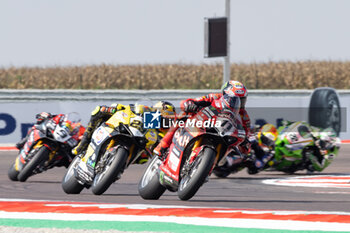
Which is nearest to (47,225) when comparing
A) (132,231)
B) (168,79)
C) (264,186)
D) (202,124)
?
(132,231)

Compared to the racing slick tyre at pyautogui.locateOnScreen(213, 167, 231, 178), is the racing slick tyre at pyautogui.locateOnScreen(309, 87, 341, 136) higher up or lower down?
lower down

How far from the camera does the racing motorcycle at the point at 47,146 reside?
11594 mm

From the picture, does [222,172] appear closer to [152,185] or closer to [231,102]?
[152,185]

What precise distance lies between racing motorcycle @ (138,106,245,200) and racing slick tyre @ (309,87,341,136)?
11972 millimetres

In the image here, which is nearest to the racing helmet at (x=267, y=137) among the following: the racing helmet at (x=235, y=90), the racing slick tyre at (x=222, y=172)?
the racing slick tyre at (x=222, y=172)

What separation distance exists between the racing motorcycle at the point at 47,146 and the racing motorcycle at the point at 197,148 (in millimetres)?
3485

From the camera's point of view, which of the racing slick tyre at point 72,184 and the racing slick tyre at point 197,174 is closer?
the racing slick tyre at point 197,174

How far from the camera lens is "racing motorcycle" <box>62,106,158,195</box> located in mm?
9000

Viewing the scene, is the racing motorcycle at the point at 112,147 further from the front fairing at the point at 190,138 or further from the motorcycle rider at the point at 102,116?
the front fairing at the point at 190,138

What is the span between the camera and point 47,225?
645 cm

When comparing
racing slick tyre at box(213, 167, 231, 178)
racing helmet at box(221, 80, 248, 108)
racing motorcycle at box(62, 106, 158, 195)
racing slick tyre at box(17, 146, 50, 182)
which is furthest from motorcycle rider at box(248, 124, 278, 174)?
racing helmet at box(221, 80, 248, 108)

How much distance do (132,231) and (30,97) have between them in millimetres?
14540

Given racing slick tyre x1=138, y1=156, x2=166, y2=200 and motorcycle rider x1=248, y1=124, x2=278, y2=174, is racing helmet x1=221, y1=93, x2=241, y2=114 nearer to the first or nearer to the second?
racing slick tyre x1=138, y1=156, x2=166, y2=200

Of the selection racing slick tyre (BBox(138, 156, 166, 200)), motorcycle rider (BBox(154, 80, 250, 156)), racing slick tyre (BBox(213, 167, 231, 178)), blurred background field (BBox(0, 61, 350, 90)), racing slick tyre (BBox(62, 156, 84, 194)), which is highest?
motorcycle rider (BBox(154, 80, 250, 156))
